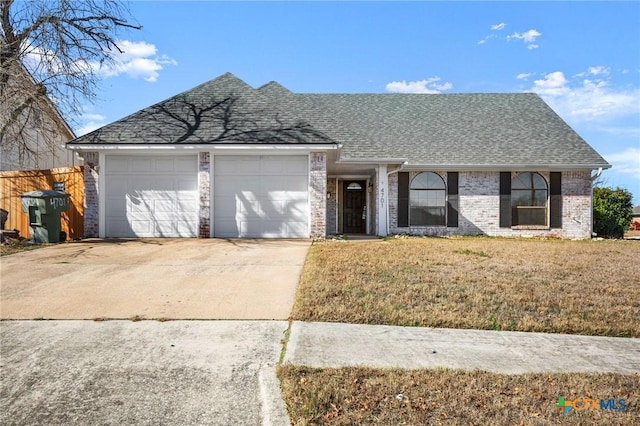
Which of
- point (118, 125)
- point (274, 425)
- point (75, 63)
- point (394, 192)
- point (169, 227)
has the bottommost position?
point (274, 425)

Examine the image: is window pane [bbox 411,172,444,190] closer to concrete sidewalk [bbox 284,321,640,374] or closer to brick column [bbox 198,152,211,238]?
brick column [bbox 198,152,211,238]

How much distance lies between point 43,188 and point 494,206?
1614cm

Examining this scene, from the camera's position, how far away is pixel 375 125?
18.5 m

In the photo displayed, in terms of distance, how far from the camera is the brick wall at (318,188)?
1266 centimetres

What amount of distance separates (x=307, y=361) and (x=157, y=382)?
1.28m

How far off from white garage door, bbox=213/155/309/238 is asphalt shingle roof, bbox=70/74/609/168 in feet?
2.62

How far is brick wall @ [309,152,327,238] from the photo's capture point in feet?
41.5

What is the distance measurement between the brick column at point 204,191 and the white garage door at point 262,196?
0.95 ft

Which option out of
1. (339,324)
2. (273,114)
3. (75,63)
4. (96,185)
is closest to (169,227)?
(96,185)

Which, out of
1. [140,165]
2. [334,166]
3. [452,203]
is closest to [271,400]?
[140,165]

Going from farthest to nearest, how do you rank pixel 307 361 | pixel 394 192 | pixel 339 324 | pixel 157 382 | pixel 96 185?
1. pixel 394 192
2. pixel 96 185
3. pixel 339 324
4. pixel 307 361
5. pixel 157 382

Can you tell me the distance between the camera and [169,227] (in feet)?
42.8

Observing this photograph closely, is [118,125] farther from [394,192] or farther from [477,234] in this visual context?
[477,234]

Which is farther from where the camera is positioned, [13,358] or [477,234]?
[477,234]
